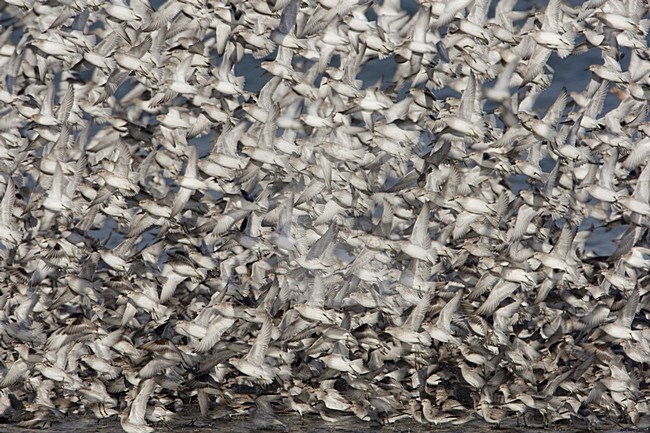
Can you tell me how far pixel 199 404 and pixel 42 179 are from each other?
16.3 ft

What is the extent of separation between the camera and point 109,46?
20.4 m

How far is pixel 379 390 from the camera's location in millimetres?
17562

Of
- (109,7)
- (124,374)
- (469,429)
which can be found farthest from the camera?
(109,7)

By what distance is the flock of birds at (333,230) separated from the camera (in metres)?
17.9

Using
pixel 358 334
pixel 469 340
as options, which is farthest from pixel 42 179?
pixel 469 340

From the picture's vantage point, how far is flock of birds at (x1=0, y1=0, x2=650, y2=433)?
58.6 feet

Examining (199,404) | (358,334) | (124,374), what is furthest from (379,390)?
(124,374)

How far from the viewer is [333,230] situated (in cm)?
1895

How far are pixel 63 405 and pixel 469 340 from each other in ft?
19.9

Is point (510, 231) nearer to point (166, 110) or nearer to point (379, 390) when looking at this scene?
point (379, 390)

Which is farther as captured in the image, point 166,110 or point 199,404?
point 166,110

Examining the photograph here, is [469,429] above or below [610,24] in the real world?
below

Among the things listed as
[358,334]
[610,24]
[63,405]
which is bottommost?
[63,405]

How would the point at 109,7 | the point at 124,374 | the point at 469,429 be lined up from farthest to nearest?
the point at 109,7
the point at 124,374
the point at 469,429
